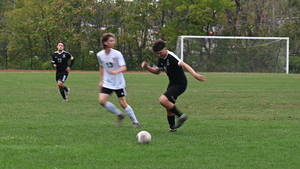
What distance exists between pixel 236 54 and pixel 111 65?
33.7 meters

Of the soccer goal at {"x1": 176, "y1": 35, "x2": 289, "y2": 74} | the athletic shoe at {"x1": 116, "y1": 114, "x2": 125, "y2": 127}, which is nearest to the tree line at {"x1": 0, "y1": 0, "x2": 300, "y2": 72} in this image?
the soccer goal at {"x1": 176, "y1": 35, "x2": 289, "y2": 74}

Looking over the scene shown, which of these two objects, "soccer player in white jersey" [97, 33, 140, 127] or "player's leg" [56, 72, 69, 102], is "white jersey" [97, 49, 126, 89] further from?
"player's leg" [56, 72, 69, 102]

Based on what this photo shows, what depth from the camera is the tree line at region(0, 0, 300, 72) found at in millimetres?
49281

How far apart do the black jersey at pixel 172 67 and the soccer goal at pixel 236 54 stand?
106 feet

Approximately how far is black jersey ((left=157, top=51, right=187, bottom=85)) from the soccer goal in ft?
106

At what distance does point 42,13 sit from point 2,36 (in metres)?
5.12

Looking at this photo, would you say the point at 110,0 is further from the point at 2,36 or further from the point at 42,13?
the point at 2,36

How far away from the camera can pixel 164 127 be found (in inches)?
382

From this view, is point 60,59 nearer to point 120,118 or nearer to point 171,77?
point 120,118

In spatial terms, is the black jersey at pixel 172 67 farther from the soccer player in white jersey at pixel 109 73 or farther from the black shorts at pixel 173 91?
the soccer player in white jersey at pixel 109 73

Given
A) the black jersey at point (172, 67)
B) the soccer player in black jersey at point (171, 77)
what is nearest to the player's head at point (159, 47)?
the soccer player in black jersey at point (171, 77)

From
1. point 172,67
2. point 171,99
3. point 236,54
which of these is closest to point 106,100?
point 171,99

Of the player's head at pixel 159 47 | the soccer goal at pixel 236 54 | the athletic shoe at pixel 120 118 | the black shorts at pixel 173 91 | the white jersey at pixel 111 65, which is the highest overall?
the player's head at pixel 159 47

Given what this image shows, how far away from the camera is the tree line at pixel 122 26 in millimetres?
49281
